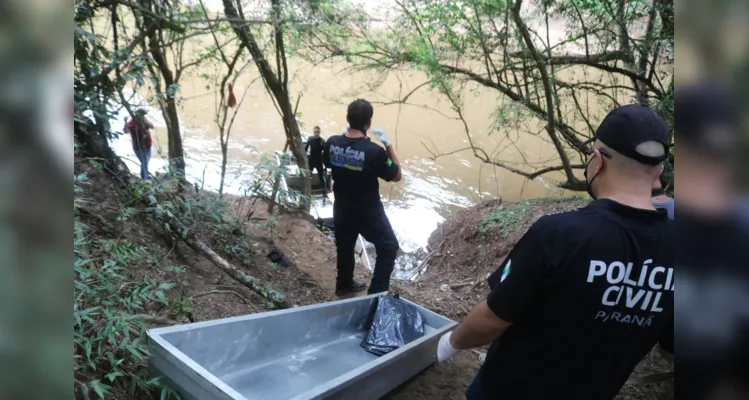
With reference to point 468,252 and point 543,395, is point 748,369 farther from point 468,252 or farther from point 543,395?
point 468,252

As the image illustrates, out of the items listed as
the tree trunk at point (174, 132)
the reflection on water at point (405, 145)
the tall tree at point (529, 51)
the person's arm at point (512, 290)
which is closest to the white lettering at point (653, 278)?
the person's arm at point (512, 290)

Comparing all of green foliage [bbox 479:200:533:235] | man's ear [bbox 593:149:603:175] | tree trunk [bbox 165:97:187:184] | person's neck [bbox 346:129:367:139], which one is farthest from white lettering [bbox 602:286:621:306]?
tree trunk [bbox 165:97:187:184]

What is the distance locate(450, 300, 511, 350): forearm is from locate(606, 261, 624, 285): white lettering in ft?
1.02

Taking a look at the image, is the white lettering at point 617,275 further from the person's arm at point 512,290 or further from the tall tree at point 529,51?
the tall tree at point 529,51

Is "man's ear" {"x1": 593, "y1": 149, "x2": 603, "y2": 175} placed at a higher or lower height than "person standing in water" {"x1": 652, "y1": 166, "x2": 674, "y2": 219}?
higher

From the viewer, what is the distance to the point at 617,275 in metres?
1.25

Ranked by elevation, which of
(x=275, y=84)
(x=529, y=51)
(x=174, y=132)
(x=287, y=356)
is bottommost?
(x=287, y=356)

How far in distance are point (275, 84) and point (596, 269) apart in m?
5.14

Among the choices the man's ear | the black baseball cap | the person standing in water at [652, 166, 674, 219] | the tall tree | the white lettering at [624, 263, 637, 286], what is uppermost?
the tall tree

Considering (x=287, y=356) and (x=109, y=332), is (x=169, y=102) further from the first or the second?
(x=109, y=332)

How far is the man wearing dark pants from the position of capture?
3.51 m

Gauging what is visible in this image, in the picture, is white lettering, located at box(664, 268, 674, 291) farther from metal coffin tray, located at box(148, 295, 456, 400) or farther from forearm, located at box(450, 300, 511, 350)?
metal coffin tray, located at box(148, 295, 456, 400)

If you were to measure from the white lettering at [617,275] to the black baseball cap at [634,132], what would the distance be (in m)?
0.29

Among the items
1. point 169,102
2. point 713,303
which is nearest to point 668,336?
point 713,303
